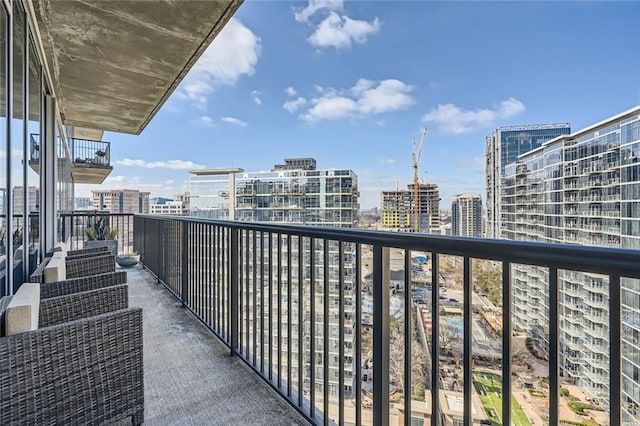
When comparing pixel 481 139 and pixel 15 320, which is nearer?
pixel 15 320

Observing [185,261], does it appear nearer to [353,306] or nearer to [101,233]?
[353,306]

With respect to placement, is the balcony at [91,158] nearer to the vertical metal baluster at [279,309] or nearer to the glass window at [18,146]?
the glass window at [18,146]

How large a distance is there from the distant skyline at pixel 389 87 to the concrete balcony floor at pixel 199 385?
1542 cm

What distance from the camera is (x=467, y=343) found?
923 millimetres

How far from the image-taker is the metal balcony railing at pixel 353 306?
74 centimetres

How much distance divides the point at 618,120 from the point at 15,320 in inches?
575

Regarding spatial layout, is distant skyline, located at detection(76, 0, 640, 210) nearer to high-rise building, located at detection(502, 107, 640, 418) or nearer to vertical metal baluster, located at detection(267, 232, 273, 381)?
high-rise building, located at detection(502, 107, 640, 418)

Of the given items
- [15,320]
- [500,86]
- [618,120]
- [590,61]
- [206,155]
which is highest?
[500,86]

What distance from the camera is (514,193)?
14578mm

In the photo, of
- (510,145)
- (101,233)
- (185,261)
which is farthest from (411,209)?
(185,261)

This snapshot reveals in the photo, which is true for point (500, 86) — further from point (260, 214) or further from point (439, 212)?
point (260, 214)

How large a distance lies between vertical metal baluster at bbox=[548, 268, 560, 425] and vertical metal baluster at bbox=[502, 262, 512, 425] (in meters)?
0.10

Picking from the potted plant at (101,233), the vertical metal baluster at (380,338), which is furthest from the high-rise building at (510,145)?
the vertical metal baluster at (380,338)

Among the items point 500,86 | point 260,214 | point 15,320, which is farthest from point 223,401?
point 500,86
